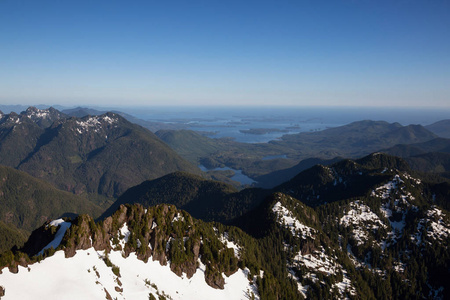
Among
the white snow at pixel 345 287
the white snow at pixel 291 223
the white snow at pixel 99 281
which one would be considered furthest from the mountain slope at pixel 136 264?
the white snow at pixel 291 223

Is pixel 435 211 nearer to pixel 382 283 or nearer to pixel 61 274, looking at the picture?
pixel 382 283

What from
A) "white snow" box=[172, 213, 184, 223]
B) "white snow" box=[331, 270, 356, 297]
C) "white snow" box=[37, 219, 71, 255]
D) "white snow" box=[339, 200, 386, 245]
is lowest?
"white snow" box=[331, 270, 356, 297]

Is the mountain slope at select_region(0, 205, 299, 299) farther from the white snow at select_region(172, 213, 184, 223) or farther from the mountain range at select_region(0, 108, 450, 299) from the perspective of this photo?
the mountain range at select_region(0, 108, 450, 299)

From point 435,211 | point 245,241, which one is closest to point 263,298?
point 245,241

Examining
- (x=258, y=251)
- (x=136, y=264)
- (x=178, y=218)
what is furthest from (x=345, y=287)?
(x=136, y=264)

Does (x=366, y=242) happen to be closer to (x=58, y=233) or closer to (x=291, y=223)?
(x=291, y=223)

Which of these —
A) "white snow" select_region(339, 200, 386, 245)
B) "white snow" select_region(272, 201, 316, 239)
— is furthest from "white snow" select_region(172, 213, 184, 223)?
"white snow" select_region(339, 200, 386, 245)
